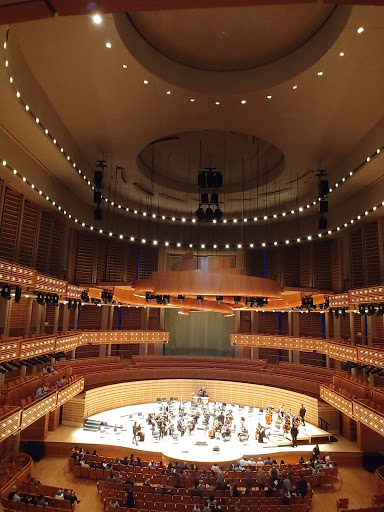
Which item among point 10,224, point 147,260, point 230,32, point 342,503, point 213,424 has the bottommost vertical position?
point 342,503

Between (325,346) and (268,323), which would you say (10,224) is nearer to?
(325,346)

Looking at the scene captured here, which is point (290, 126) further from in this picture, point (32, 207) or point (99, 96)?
point (32, 207)

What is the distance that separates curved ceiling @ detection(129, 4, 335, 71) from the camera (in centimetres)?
1024

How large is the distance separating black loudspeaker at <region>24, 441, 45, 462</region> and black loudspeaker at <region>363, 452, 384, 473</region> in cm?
1279

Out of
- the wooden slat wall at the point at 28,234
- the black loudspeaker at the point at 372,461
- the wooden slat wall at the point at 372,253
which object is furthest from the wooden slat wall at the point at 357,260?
the wooden slat wall at the point at 28,234

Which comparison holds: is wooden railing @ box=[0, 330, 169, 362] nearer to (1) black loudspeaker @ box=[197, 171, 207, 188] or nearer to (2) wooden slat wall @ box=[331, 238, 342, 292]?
(1) black loudspeaker @ box=[197, 171, 207, 188]

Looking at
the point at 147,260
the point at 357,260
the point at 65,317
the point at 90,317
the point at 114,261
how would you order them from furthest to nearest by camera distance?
the point at 147,260
the point at 114,261
the point at 90,317
the point at 65,317
the point at 357,260

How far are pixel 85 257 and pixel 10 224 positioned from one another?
270 inches

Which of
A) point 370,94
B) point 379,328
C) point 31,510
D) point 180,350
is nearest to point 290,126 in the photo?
point 370,94

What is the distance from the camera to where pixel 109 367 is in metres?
20.3

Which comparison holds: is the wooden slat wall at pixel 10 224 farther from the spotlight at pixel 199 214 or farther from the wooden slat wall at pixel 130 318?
the wooden slat wall at pixel 130 318

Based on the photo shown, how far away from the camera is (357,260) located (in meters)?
18.5

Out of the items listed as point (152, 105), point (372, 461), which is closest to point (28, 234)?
point (152, 105)

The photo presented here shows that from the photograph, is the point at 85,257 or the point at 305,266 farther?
the point at 305,266
